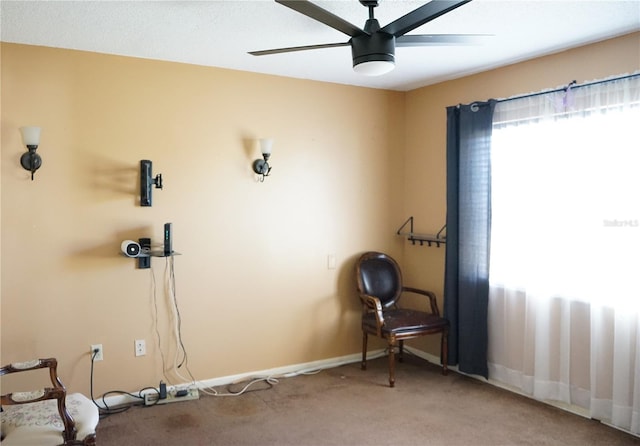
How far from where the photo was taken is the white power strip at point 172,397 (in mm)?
3330

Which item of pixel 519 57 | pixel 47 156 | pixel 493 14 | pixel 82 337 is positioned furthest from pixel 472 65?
pixel 82 337

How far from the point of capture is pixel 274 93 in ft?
12.6

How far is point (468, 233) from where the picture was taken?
3.77 metres

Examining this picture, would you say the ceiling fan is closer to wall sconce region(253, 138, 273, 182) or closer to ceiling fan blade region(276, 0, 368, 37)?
ceiling fan blade region(276, 0, 368, 37)

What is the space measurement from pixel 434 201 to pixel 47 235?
293cm

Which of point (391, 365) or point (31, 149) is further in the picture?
point (391, 365)

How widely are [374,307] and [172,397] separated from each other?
5.24ft

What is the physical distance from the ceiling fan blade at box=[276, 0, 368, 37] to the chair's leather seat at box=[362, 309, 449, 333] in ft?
7.31

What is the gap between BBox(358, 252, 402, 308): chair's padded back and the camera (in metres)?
4.14

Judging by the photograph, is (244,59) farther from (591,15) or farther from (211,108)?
(591,15)

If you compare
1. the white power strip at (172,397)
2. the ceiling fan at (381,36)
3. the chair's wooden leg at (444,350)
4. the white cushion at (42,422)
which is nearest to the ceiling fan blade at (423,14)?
the ceiling fan at (381,36)

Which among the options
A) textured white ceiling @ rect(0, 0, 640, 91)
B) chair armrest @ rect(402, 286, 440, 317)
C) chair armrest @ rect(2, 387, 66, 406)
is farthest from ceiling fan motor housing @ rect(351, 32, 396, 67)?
chair armrest @ rect(402, 286, 440, 317)

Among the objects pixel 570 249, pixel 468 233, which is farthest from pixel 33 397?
pixel 570 249

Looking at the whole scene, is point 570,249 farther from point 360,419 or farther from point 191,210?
point 191,210
